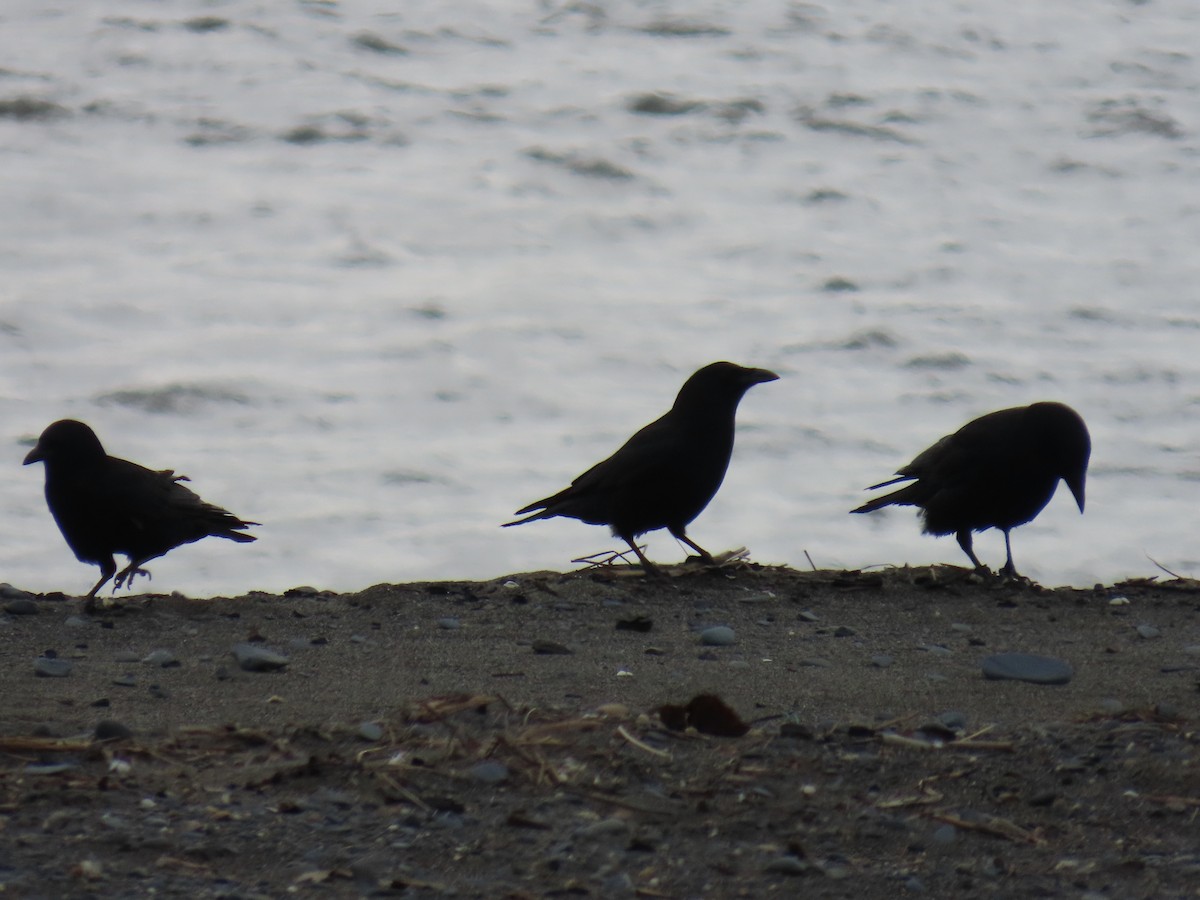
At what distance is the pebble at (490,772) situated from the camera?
3.66 meters

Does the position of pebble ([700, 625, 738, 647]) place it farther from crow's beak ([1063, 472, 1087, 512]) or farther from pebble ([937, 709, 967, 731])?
crow's beak ([1063, 472, 1087, 512])

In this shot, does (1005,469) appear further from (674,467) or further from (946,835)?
(946,835)

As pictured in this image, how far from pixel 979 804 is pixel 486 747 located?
118 cm

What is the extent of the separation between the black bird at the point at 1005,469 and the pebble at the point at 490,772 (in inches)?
143

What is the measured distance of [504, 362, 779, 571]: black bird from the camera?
22.5 ft

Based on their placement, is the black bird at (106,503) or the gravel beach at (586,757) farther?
the black bird at (106,503)

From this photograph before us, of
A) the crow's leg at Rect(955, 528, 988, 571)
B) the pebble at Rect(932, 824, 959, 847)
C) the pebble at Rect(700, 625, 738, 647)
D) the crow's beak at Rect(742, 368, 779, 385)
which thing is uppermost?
the pebble at Rect(932, 824, 959, 847)

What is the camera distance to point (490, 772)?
12.1 feet

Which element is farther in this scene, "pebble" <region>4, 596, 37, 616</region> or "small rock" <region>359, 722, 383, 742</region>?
"pebble" <region>4, 596, 37, 616</region>

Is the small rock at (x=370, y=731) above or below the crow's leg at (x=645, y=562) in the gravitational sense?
above

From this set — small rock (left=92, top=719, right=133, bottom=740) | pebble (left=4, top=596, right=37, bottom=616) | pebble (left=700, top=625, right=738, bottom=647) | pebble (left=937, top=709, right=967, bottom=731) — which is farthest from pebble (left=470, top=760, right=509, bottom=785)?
pebble (left=4, top=596, right=37, bottom=616)

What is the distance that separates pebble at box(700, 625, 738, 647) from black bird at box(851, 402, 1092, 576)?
172 cm

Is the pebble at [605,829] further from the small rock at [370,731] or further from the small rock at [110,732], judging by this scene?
the small rock at [110,732]

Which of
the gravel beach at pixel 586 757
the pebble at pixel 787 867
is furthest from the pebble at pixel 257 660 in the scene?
the pebble at pixel 787 867
